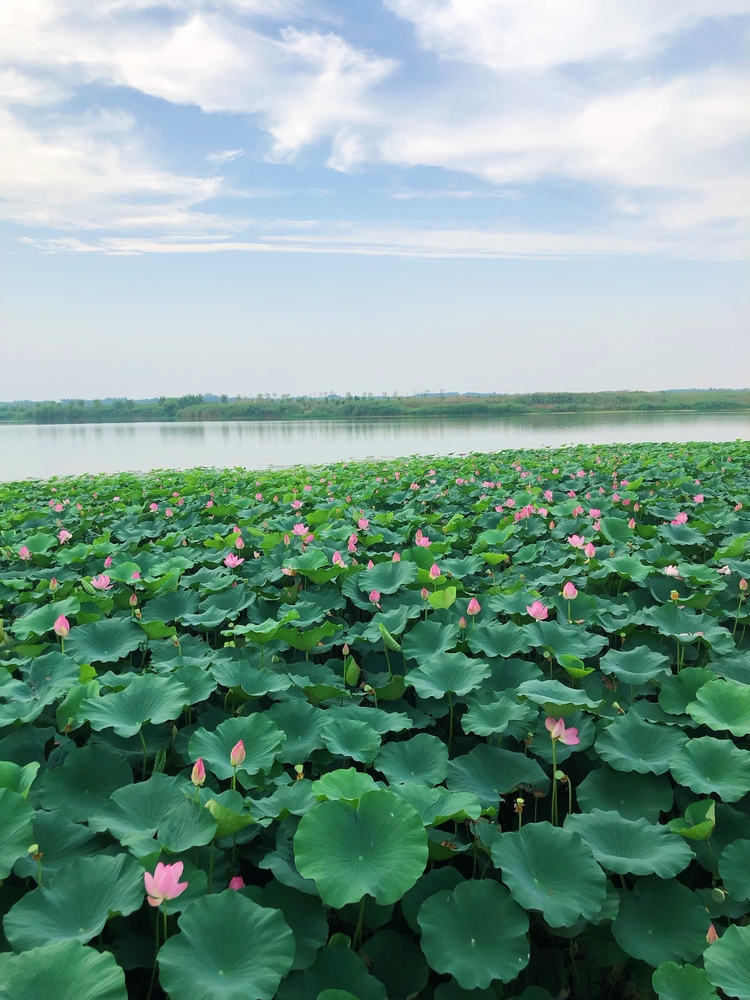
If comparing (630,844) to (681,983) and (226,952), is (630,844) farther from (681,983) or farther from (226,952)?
(226,952)

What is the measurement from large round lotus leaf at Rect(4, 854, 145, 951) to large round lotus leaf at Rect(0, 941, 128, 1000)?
0.06 meters

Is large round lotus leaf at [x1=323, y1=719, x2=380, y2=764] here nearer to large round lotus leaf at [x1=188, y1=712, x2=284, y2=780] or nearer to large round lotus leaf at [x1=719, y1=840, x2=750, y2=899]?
→ large round lotus leaf at [x1=188, y1=712, x2=284, y2=780]

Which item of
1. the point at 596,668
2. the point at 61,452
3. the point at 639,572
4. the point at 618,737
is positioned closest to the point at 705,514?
the point at 639,572

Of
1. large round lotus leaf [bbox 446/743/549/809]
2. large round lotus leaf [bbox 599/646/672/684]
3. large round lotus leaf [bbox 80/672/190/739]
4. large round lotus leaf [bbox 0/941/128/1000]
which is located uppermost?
large round lotus leaf [bbox 80/672/190/739]

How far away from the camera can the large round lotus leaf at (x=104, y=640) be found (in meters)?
2.04

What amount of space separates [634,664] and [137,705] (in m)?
1.41

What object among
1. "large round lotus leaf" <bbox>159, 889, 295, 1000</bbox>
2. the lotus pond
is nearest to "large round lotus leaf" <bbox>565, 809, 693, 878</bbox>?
the lotus pond

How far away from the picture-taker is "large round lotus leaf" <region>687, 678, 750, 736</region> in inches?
58.3

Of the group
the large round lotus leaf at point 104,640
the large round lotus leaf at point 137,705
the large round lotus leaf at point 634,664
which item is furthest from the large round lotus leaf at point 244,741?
the large round lotus leaf at point 634,664

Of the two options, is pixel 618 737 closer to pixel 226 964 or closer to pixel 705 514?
pixel 226 964

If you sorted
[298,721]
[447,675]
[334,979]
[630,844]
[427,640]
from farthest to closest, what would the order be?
1. [427,640]
2. [447,675]
3. [298,721]
4. [630,844]
5. [334,979]

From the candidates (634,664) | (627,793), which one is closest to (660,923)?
(627,793)

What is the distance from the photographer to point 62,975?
85cm

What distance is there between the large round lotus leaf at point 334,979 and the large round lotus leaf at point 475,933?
0.10m
